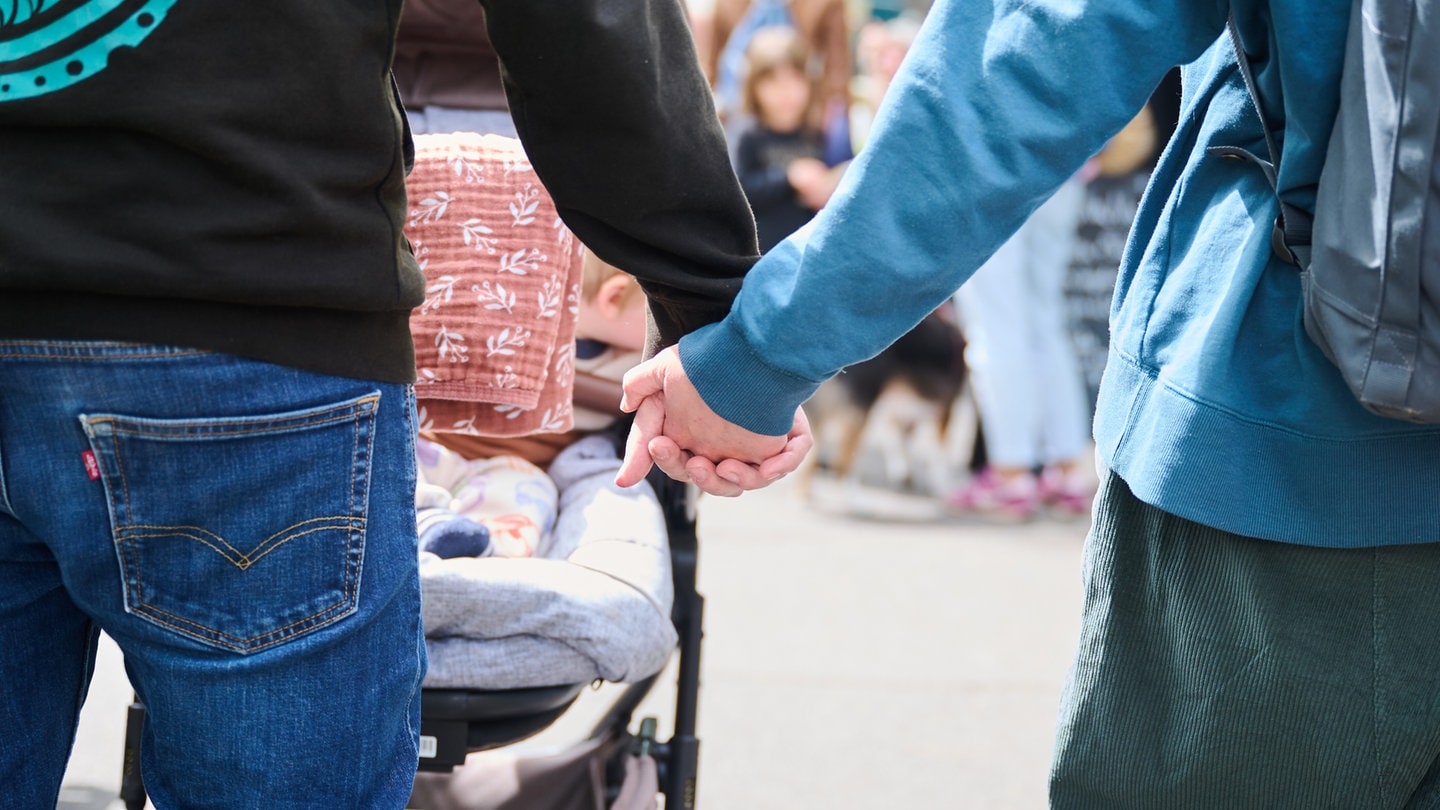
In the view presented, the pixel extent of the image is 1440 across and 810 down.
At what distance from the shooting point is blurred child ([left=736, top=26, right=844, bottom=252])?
583cm

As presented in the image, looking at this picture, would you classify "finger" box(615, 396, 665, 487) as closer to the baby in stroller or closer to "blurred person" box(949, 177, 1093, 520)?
the baby in stroller

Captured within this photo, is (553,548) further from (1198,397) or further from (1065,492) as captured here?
(1065,492)

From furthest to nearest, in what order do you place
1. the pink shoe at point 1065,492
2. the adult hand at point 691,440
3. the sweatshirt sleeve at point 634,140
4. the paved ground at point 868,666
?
the pink shoe at point 1065,492
the paved ground at point 868,666
the adult hand at point 691,440
the sweatshirt sleeve at point 634,140

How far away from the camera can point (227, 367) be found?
1.17 metres

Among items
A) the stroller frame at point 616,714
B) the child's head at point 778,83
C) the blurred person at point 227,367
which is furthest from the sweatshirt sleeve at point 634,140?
the child's head at point 778,83

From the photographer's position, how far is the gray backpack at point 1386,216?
1.05 m

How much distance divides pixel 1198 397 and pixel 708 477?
58cm

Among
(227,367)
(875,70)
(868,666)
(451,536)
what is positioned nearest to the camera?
(227,367)

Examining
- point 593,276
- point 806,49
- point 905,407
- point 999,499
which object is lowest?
point 999,499

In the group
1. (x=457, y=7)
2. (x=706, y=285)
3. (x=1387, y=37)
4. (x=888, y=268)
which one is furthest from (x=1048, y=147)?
(x=457, y=7)

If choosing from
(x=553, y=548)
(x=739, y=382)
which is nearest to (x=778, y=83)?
(x=553, y=548)

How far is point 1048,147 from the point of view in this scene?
4.03 ft

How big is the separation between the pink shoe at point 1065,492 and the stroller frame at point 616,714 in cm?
392

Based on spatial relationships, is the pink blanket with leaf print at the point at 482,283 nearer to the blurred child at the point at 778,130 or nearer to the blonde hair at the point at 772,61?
the blurred child at the point at 778,130
